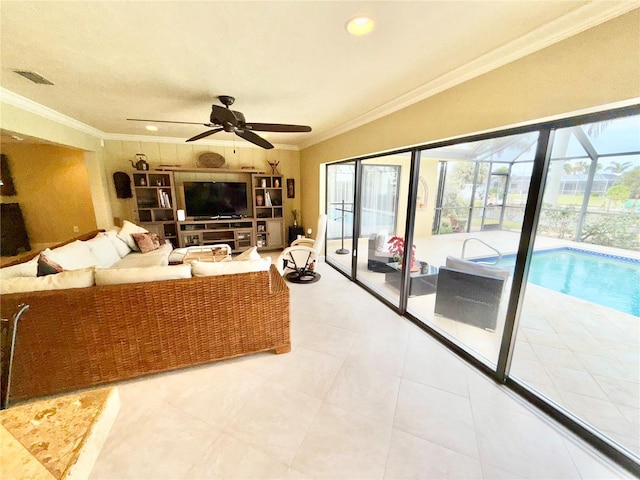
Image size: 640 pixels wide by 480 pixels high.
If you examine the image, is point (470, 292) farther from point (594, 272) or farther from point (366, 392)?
point (366, 392)

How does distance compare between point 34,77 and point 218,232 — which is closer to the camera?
point 34,77

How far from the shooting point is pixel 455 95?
1925 mm

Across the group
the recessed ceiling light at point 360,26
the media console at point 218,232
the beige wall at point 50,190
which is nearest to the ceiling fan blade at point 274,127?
the recessed ceiling light at point 360,26

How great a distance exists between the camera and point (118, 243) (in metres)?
3.63

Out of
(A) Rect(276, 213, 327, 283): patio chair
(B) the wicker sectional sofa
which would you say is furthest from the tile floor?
(A) Rect(276, 213, 327, 283): patio chair

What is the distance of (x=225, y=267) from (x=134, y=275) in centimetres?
63

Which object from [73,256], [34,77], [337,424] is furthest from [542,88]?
[73,256]

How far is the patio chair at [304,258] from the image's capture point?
3689 mm

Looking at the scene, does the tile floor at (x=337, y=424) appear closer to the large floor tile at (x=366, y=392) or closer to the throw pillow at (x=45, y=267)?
the large floor tile at (x=366, y=392)

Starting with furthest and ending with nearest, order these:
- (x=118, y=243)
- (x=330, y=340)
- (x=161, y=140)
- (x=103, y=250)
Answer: (x=161, y=140), (x=118, y=243), (x=103, y=250), (x=330, y=340)

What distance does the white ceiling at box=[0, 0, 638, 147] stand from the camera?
1236mm

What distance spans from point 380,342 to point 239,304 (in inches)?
54.1

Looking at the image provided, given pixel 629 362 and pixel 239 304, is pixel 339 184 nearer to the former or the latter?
pixel 239 304

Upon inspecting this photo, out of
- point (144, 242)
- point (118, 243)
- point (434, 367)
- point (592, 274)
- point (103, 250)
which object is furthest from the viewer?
point (144, 242)
